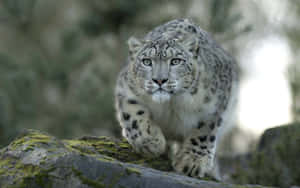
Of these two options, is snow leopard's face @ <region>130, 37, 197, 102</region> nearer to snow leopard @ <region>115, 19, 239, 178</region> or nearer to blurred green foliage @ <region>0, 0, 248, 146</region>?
snow leopard @ <region>115, 19, 239, 178</region>

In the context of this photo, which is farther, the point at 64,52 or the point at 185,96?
the point at 64,52

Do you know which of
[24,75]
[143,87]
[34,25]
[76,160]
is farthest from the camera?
[34,25]

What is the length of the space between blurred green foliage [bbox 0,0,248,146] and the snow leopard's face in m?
10.8

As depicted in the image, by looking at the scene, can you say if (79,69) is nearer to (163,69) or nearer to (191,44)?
(191,44)

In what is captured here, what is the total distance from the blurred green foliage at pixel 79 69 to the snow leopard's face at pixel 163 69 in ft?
35.5

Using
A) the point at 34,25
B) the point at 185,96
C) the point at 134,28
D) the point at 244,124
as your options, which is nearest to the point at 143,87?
the point at 185,96

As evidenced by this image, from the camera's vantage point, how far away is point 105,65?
2205 centimetres

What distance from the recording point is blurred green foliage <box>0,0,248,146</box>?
20.0 meters

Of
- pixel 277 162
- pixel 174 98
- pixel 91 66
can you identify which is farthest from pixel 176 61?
pixel 91 66

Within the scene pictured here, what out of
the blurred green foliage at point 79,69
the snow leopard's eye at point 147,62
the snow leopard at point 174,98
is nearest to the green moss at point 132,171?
the snow leopard at point 174,98

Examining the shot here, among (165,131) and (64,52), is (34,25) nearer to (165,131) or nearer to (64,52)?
(64,52)

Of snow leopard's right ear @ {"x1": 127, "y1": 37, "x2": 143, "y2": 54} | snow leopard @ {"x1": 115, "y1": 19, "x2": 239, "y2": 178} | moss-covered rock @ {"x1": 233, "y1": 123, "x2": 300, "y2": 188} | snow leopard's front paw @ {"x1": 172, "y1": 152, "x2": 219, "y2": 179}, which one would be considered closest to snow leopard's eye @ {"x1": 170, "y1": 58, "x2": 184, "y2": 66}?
snow leopard @ {"x1": 115, "y1": 19, "x2": 239, "y2": 178}

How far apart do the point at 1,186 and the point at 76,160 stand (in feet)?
2.87

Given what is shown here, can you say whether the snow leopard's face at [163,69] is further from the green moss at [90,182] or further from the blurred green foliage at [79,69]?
the blurred green foliage at [79,69]
